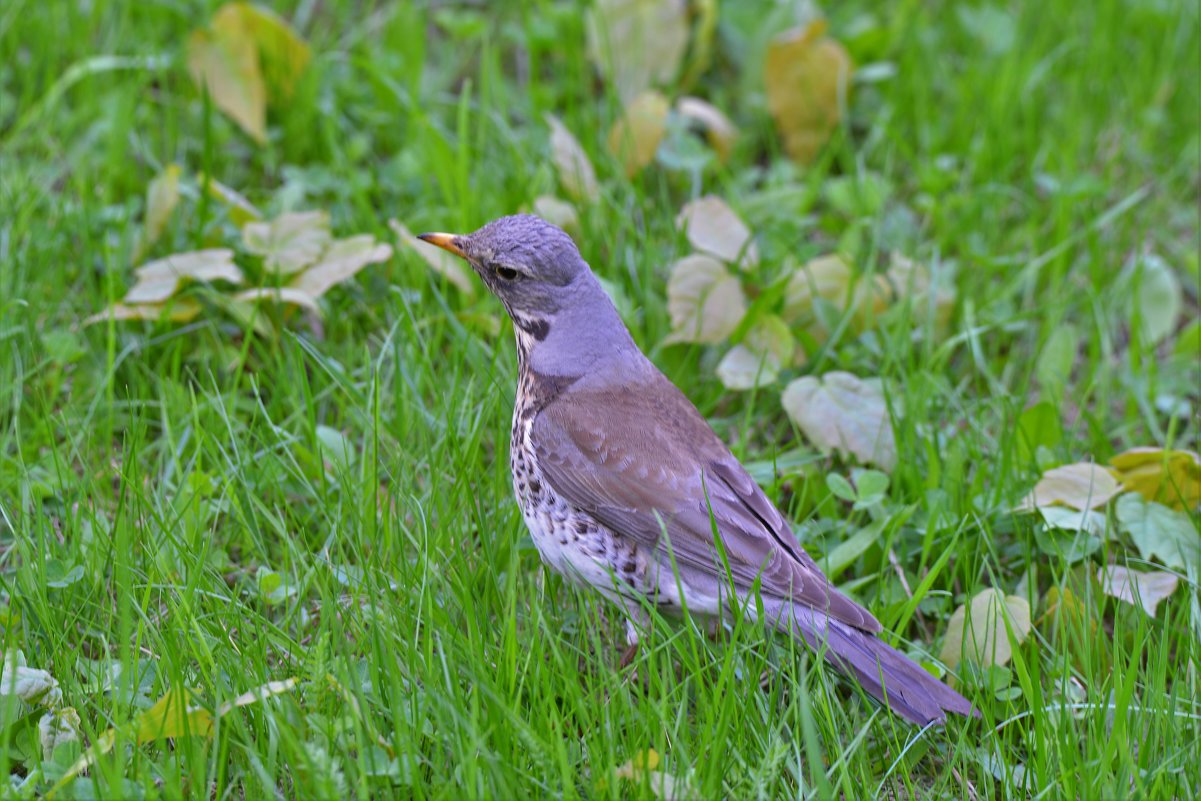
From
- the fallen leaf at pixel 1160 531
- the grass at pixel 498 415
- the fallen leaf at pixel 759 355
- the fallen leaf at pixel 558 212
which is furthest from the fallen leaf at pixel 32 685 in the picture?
the fallen leaf at pixel 1160 531

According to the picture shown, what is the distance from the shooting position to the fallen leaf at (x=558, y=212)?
5082mm

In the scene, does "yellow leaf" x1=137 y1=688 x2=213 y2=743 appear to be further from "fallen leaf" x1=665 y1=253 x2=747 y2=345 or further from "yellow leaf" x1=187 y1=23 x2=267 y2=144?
"yellow leaf" x1=187 y1=23 x2=267 y2=144

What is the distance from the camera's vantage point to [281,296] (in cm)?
456

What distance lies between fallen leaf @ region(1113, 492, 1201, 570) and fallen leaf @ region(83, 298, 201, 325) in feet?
9.80

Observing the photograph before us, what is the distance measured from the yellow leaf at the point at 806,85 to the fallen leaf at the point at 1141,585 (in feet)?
9.09

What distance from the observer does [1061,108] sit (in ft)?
20.9

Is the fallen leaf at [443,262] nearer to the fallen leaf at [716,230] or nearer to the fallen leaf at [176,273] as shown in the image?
the fallen leaf at [176,273]

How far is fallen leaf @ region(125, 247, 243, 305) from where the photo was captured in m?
4.52

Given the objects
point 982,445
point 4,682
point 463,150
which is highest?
point 463,150

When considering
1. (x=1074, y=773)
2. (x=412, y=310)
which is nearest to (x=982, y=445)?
(x=1074, y=773)

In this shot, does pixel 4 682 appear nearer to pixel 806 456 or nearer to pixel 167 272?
pixel 167 272

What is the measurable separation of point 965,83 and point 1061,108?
0.47m

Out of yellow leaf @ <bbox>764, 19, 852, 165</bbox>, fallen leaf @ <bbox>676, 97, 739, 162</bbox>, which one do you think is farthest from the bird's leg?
yellow leaf @ <bbox>764, 19, 852, 165</bbox>

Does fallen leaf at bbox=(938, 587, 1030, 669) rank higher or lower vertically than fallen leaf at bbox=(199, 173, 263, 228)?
lower
